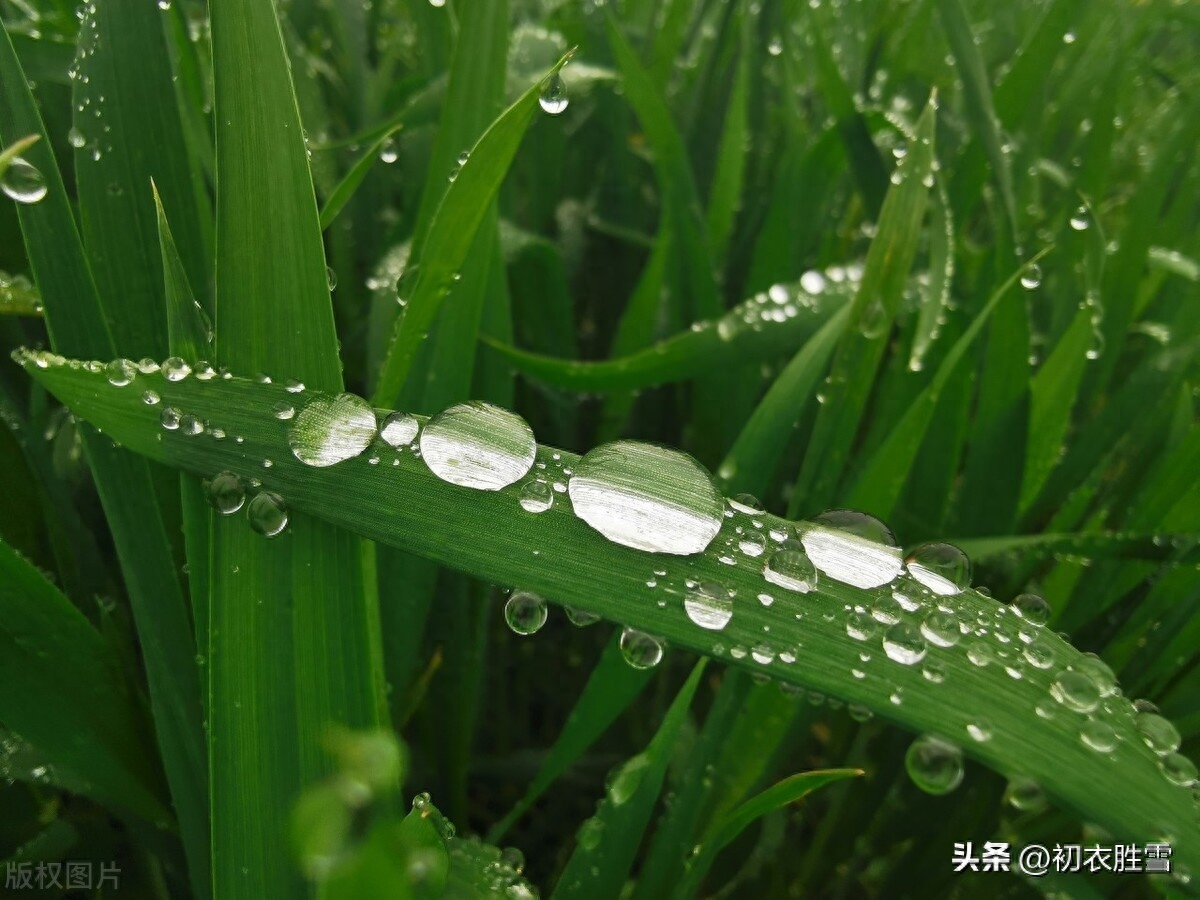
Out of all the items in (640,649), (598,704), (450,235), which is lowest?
(598,704)

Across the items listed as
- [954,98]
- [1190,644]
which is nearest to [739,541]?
[1190,644]

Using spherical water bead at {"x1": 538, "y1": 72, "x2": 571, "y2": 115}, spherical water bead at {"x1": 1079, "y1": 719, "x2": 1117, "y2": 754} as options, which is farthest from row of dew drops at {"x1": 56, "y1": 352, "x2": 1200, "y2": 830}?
spherical water bead at {"x1": 538, "y1": 72, "x2": 571, "y2": 115}

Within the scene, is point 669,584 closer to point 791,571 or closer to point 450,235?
point 791,571

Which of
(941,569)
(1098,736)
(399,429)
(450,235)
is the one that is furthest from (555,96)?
(1098,736)

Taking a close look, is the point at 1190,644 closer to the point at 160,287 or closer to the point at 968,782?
the point at 968,782

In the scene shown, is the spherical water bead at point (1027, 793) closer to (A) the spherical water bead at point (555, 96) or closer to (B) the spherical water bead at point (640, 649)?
(B) the spherical water bead at point (640, 649)

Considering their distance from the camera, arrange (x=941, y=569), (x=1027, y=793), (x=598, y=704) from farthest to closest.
Answer: (x=598, y=704) → (x=941, y=569) → (x=1027, y=793)
